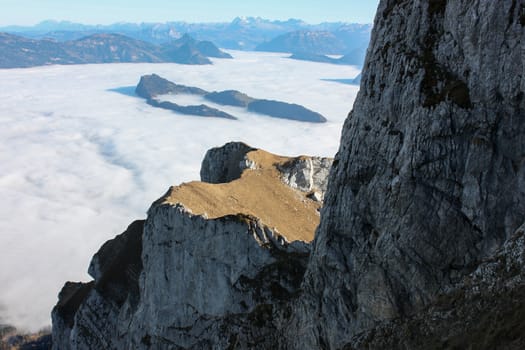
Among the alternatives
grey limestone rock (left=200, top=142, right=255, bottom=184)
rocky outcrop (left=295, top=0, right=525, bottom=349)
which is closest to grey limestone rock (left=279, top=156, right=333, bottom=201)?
grey limestone rock (left=200, top=142, right=255, bottom=184)

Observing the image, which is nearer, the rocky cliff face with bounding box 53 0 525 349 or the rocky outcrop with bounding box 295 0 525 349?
the rocky cliff face with bounding box 53 0 525 349

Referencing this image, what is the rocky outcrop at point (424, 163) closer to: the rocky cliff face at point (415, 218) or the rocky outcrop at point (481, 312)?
the rocky cliff face at point (415, 218)

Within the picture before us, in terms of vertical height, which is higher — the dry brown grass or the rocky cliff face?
the rocky cliff face

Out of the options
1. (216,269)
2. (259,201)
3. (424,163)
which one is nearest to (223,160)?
(259,201)

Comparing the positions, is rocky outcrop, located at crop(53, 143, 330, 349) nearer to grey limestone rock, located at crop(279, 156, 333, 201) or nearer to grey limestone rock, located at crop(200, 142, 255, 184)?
Answer: grey limestone rock, located at crop(279, 156, 333, 201)

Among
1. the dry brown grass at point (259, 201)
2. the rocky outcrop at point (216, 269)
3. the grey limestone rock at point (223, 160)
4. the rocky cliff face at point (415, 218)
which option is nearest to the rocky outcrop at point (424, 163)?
the rocky cliff face at point (415, 218)

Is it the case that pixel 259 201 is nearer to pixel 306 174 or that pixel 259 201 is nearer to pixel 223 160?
pixel 306 174
